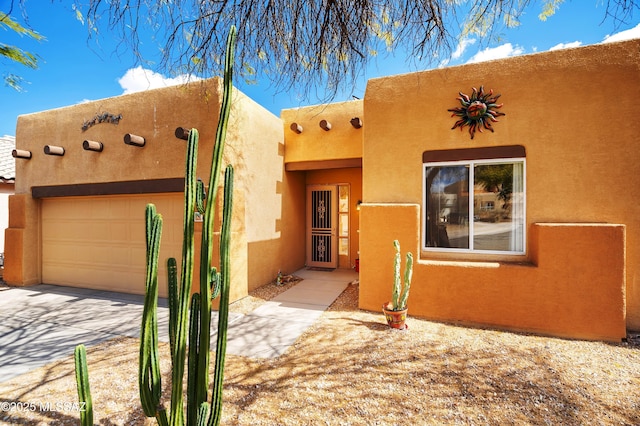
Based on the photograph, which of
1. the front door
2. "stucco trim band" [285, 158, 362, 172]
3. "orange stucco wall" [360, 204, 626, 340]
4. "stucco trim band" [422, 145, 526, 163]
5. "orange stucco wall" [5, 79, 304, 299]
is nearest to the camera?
"orange stucco wall" [360, 204, 626, 340]

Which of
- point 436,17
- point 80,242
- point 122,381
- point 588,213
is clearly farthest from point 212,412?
point 80,242

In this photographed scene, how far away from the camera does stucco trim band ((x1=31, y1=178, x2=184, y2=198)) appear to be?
6582 millimetres

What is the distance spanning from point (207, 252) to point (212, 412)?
108cm

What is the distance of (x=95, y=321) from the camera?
5477 mm

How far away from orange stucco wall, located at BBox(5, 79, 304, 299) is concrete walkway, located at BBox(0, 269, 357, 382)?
1131mm

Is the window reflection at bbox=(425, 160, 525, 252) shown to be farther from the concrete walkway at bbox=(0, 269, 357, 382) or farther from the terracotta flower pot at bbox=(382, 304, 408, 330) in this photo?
the concrete walkway at bbox=(0, 269, 357, 382)

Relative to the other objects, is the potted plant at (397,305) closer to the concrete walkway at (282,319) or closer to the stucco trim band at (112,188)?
the concrete walkway at (282,319)

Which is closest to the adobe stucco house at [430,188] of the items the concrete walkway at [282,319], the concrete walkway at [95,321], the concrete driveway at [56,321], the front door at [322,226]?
the concrete driveway at [56,321]

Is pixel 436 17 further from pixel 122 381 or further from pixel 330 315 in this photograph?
pixel 122 381

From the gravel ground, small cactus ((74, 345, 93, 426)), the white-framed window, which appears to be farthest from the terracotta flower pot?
small cactus ((74, 345, 93, 426))

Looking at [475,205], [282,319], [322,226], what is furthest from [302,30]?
[322,226]

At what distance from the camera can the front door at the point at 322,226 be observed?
9805 millimetres

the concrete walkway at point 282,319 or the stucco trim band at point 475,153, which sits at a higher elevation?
the stucco trim band at point 475,153

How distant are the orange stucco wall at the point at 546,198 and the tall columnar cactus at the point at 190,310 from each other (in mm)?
4269
